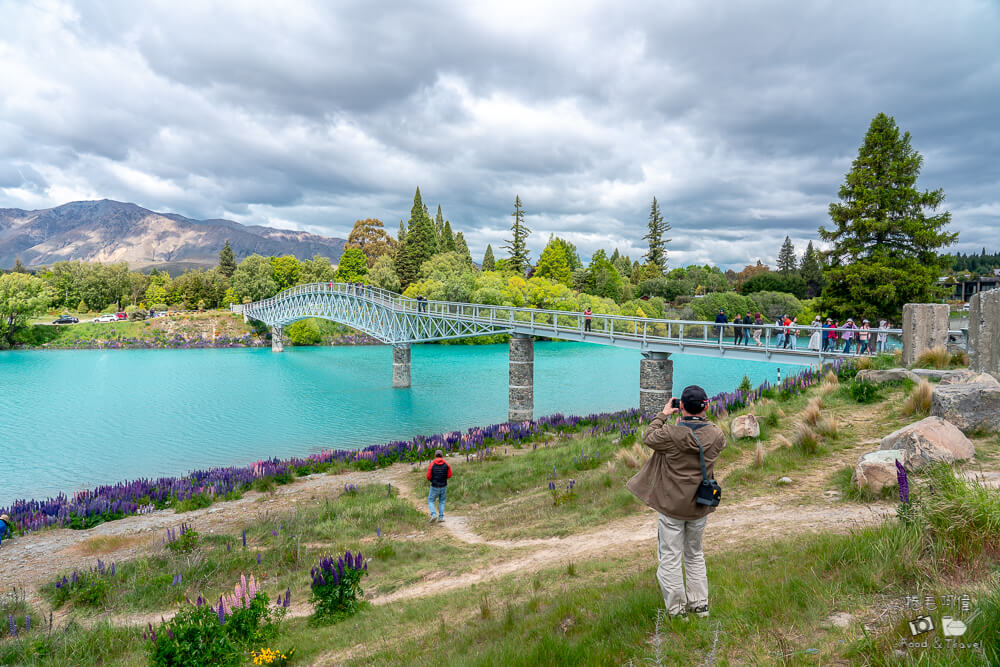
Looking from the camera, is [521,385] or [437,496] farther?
[521,385]

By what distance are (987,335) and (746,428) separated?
5.25 metres

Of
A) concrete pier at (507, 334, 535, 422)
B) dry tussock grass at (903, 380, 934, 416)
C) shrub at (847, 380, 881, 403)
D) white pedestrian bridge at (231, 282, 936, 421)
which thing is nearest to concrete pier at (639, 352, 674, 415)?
white pedestrian bridge at (231, 282, 936, 421)

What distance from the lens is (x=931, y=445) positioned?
7227 millimetres

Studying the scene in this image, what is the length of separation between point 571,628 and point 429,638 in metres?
1.71

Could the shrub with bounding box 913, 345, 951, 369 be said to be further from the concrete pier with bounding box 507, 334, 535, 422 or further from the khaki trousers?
the concrete pier with bounding box 507, 334, 535, 422

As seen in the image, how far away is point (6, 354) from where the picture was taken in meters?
60.8

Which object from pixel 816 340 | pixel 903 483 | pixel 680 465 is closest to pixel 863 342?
pixel 816 340

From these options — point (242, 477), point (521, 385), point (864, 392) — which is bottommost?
point (242, 477)

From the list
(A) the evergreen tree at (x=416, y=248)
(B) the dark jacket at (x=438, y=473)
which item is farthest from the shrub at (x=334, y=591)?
(A) the evergreen tree at (x=416, y=248)

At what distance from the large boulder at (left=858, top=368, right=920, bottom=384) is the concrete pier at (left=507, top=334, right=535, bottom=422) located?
17.7 m

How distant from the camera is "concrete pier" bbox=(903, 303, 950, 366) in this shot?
14548 mm

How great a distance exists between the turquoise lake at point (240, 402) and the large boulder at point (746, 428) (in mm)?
17241

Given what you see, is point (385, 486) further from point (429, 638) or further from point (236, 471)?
point (429, 638)

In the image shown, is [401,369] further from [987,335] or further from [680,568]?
[680,568]
